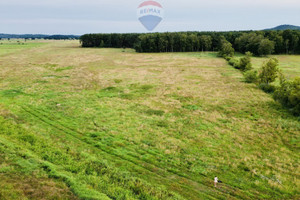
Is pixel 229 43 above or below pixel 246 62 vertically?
above

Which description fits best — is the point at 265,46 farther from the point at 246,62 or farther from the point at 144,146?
the point at 144,146

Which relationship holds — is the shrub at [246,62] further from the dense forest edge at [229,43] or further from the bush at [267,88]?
the bush at [267,88]

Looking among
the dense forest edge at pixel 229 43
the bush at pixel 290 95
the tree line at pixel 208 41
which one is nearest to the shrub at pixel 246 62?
the dense forest edge at pixel 229 43

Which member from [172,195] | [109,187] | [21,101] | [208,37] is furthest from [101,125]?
[208,37]

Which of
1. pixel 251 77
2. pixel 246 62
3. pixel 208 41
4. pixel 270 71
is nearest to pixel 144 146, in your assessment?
pixel 270 71

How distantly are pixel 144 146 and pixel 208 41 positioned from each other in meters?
104

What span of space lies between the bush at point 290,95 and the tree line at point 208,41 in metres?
61.6

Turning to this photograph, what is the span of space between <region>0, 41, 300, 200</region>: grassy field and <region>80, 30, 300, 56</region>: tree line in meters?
70.2

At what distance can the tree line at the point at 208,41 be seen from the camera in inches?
3661

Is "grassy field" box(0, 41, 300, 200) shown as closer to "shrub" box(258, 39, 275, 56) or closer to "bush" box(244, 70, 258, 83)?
"bush" box(244, 70, 258, 83)

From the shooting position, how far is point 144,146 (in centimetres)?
1675

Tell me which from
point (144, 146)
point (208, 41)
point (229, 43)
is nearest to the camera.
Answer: point (144, 146)

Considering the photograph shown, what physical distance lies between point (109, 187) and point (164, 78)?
3637cm

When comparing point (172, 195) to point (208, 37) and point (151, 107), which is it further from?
point (208, 37)
